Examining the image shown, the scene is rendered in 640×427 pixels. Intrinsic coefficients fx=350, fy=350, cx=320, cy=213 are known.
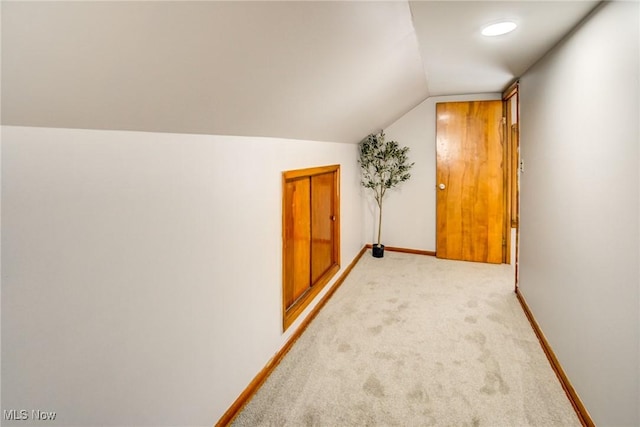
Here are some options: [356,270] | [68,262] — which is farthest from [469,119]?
[68,262]

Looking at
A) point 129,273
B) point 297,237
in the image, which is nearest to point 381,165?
point 297,237

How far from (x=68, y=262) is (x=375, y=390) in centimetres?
163

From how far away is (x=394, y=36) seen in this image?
1858mm

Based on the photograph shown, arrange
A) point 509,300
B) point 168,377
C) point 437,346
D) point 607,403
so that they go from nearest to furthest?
point 168,377
point 607,403
point 437,346
point 509,300

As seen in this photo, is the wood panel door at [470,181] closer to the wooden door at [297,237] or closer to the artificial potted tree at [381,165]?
the artificial potted tree at [381,165]

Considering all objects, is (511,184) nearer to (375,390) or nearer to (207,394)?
(375,390)

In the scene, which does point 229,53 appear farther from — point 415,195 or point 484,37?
point 415,195

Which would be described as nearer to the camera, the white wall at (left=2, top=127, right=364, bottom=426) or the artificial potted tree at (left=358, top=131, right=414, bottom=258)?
the white wall at (left=2, top=127, right=364, bottom=426)

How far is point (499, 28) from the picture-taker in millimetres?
1903

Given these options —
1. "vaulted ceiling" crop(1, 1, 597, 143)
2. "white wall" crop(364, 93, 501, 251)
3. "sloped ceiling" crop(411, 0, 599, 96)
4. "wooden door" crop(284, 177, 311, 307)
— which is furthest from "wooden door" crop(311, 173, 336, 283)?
"white wall" crop(364, 93, 501, 251)

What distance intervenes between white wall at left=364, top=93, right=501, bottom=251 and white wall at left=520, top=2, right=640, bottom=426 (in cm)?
199

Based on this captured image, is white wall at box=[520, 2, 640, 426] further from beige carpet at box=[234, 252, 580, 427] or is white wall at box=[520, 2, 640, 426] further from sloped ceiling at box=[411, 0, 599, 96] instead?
beige carpet at box=[234, 252, 580, 427]

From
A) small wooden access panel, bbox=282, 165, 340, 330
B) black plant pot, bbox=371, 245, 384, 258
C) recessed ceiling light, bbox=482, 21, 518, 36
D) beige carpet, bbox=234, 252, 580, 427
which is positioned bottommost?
beige carpet, bbox=234, 252, 580, 427

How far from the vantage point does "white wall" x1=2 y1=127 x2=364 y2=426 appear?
35.8 inches
